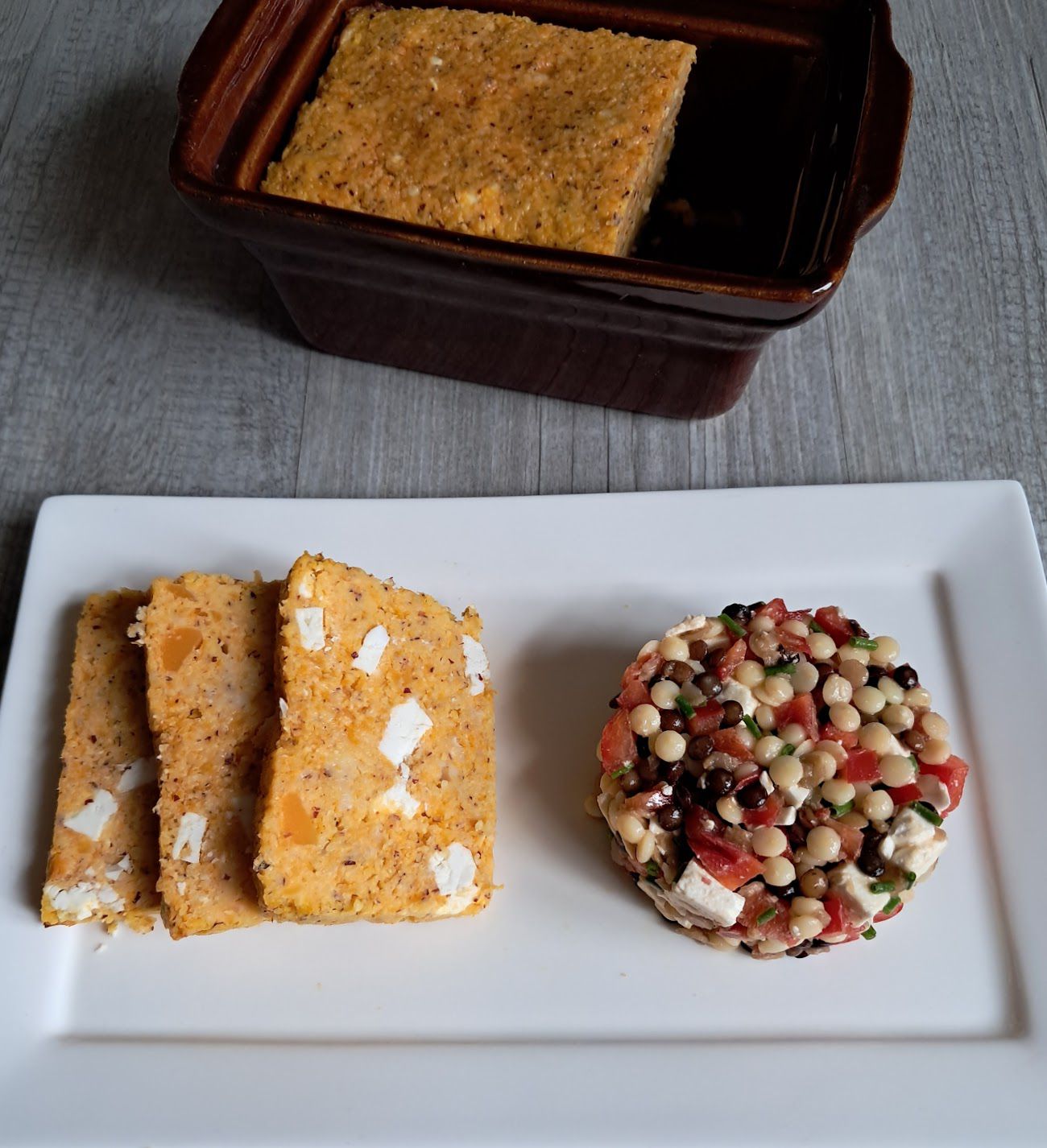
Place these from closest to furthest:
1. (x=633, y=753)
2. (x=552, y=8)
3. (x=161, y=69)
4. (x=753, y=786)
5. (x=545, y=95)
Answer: (x=753, y=786) < (x=633, y=753) < (x=545, y=95) < (x=552, y=8) < (x=161, y=69)

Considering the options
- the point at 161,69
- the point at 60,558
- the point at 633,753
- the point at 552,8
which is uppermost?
the point at 552,8

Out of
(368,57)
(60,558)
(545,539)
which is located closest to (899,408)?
(545,539)

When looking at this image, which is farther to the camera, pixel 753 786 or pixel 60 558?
pixel 60 558

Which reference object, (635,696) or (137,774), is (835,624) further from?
(137,774)

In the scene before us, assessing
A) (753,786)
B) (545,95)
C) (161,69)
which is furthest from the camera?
(161,69)

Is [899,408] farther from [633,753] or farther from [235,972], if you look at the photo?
[235,972]

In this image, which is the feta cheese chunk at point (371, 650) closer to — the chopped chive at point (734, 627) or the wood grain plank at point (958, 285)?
the chopped chive at point (734, 627)

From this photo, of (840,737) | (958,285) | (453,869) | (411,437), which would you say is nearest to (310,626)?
(453,869)
